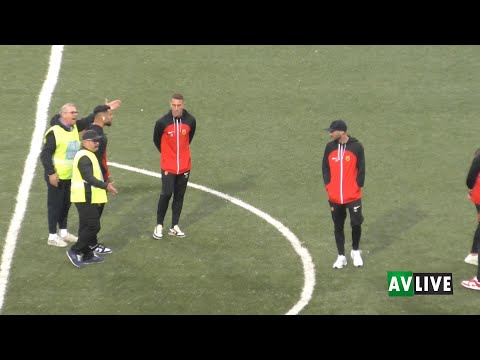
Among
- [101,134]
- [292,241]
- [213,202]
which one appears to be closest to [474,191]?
[292,241]

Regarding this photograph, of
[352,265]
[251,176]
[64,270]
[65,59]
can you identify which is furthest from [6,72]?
[352,265]

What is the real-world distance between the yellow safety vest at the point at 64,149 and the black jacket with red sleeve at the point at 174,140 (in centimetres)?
139

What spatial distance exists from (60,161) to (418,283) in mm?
6035

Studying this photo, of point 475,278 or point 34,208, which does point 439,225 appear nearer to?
point 475,278

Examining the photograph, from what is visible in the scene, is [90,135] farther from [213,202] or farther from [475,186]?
[475,186]

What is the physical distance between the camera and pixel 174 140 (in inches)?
652

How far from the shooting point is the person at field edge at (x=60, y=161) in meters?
16.0

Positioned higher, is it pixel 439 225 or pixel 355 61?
pixel 355 61

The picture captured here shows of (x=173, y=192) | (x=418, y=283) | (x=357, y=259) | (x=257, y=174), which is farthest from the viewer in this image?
(x=257, y=174)

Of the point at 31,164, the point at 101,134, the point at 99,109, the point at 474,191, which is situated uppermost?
the point at 31,164

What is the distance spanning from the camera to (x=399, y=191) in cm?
1873

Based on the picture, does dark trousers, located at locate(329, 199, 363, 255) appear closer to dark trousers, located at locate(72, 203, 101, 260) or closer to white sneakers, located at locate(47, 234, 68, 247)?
dark trousers, located at locate(72, 203, 101, 260)

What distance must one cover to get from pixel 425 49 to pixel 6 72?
420 inches

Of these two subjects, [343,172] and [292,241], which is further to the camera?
[292,241]
